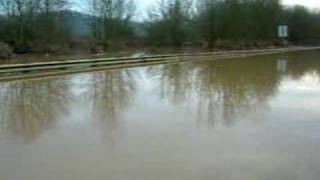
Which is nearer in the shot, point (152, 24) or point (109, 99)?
point (109, 99)

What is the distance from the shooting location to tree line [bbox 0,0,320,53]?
45688 mm

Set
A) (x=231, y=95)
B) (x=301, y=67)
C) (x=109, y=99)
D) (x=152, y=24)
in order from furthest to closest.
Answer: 1. (x=152, y=24)
2. (x=301, y=67)
3. (x=231, y=95)
4. (x=109, y=99)

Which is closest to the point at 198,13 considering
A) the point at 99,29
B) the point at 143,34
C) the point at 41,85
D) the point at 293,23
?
the point at 143,34

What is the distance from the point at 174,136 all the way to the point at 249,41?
6316 cm

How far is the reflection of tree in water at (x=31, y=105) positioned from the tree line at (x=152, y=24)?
2598 cm

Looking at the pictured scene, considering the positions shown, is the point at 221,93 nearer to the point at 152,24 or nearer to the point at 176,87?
the point at 176,87

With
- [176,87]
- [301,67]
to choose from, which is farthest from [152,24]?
[176,87]

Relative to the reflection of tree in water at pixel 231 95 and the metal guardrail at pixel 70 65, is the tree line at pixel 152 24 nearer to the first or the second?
the metal guardrail at pixel 70 65

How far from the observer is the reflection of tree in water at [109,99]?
36.7 feet

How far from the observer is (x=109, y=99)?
15766 millimetres

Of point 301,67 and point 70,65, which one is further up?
point 70,65

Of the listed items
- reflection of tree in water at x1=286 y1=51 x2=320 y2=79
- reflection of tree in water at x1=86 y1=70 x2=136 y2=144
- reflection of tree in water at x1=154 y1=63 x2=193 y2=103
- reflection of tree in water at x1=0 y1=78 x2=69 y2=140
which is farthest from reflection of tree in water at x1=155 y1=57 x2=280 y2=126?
reflection of tree in water at x1=286 y1=51 x2=320 y2=79

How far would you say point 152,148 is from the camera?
890 cm

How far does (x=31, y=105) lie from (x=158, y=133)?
16.3 ft
